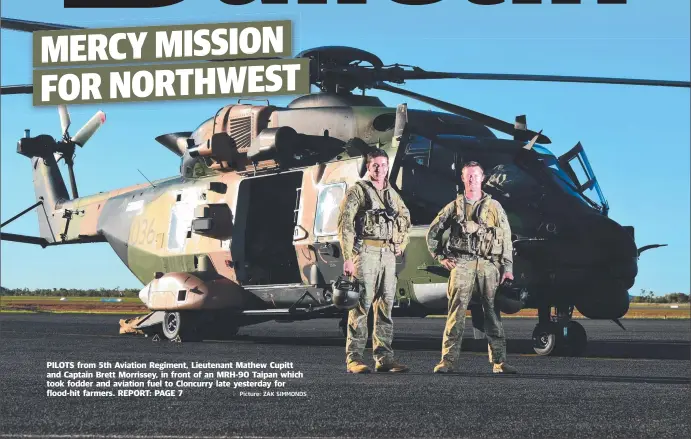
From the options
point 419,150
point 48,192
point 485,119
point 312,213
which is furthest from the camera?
point 48,192

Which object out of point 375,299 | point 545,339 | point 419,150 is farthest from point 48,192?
point 375,299

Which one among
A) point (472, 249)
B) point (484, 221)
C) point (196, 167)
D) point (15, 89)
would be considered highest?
point (15, 89)

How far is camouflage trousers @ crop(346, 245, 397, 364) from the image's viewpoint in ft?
25.8

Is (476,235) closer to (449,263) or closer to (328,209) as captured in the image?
(449,263)

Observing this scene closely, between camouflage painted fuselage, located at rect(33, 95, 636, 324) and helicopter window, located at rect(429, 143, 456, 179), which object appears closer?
camouflage painted fuselage, located at rect(33, 95, 636, 324)

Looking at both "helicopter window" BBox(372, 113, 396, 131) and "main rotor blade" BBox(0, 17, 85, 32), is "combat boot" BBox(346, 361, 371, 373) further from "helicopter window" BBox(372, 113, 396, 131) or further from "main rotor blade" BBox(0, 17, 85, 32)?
"main rotor blade" BBox(0, 17, 85, 32)

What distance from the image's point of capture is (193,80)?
29.2 ft

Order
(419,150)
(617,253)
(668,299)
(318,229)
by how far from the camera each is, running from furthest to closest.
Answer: (668,299) → (318,229) → (419,150) → (617,253)

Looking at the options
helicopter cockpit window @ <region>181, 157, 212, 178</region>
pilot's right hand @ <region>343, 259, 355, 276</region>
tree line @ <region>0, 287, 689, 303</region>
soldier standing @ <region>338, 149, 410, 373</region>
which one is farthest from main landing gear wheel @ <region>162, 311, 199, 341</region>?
tree line @ <region>0, 287, 689, 303</region>

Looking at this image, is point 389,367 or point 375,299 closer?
point 375,299

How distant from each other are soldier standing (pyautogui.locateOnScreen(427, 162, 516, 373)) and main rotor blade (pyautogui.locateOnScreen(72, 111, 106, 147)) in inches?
500


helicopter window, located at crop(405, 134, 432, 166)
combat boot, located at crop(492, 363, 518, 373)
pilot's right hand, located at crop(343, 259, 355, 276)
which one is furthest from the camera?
helicopter window, located at crop(405, 134, 432, 166)

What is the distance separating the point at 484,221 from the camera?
796 cm

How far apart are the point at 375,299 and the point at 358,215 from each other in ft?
2.58
